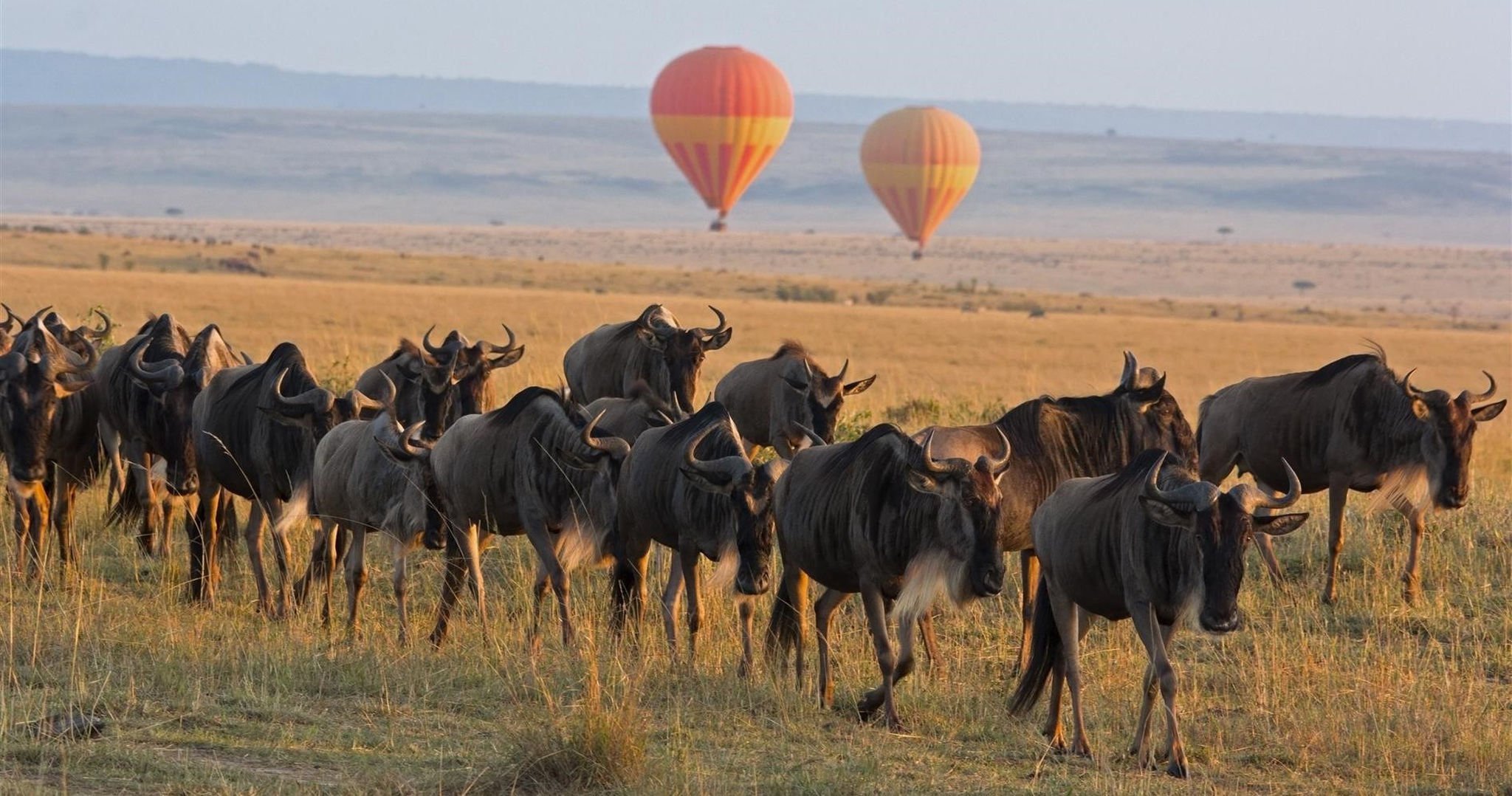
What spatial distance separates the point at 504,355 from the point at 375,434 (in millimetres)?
2824

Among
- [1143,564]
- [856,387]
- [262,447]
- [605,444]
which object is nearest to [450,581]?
[605,444]

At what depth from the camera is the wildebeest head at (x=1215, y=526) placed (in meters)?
6.64

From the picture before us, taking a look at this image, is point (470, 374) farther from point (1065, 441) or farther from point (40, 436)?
point (1065, 441)

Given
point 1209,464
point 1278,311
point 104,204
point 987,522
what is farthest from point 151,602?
point 104,204

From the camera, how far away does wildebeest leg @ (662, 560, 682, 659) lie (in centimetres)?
859

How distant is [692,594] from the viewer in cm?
860

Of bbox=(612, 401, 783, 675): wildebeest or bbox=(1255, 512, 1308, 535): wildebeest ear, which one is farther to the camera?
bbox=(612, 401, 783, 675): wildebeest

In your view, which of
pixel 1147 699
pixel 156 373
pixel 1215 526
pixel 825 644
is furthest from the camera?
pixel 156 373

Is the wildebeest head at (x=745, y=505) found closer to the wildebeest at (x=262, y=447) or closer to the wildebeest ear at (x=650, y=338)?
the wildebeest at (x=262, y=447)

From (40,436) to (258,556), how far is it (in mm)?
1526

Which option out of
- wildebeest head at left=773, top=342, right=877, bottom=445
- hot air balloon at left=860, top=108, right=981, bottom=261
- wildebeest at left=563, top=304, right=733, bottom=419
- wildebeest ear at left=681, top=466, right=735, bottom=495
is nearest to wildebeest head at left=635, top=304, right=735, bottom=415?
wildebeest at left=563, top=304, right=733, bottom=419

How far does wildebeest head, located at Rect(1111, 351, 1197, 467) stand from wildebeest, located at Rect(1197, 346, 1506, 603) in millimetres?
1662

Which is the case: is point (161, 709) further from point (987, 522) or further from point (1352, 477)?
point (1352, 477)

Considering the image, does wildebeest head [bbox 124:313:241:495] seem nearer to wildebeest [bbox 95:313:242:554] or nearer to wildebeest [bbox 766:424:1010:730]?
wildebeest [bbox 95:313:242:554]
